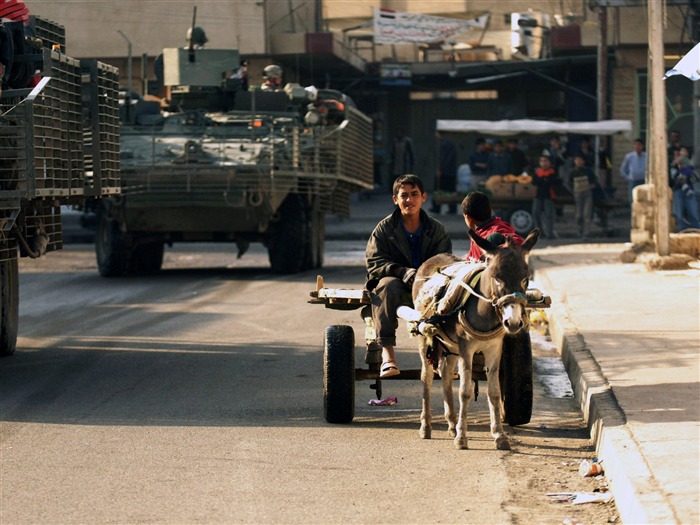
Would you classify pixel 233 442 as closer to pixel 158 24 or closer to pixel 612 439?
pixel 612 439

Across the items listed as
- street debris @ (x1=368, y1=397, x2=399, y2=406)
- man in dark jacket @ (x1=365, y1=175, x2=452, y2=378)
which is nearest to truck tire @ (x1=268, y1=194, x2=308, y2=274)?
street debris @ (x1=368, y1=397, x2=399, y2=406)

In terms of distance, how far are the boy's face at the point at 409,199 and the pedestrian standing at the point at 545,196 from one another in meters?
17.4

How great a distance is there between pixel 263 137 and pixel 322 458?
37.9 feet

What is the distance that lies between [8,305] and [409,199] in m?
4.25

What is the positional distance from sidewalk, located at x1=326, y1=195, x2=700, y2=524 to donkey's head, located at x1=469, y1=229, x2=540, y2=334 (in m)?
0.77

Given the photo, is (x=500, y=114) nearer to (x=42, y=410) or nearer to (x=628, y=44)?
(x=628, y=44)

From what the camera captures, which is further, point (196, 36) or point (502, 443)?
point (196, 36)

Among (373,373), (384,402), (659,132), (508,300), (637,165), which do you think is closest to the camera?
(508,300)

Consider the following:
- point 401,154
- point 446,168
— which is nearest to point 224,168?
point 446,168

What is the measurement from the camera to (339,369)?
7.96 m

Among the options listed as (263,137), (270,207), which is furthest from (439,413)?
(263,137)

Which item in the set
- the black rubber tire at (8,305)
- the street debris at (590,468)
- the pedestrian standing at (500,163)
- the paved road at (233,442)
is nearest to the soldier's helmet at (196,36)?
the paved road at (233,442)

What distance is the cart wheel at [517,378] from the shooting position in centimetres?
788

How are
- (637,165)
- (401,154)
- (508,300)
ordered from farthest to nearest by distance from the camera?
(401,154), (637,165), (508,300)
